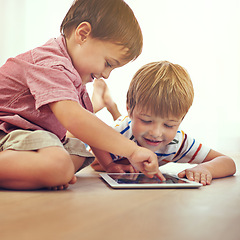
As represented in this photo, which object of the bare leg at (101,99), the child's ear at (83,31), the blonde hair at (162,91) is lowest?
the bare leg at (101,99)

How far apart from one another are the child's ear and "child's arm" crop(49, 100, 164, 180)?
0.24 m

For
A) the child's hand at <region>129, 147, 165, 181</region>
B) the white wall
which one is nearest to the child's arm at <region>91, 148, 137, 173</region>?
the child's hand at <region>129, 147, 165, 181</region>

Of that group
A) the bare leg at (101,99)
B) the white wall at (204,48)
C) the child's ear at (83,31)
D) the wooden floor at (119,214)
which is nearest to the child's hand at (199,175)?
the wooden floor at (119,214)

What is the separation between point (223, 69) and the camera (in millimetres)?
2363

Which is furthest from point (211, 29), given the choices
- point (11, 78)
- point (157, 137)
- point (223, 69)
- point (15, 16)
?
point (11, 78)

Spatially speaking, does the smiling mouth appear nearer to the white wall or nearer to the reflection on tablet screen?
the reflection on tablet screen

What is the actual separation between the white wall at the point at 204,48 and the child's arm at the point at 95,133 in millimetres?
1638

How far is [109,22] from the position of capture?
917 mm

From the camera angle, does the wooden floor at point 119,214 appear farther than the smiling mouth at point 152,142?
No

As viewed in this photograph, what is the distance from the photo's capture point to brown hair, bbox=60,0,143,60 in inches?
35.9

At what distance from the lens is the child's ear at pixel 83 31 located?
91 centimetres

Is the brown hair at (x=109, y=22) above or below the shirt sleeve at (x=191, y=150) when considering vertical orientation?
above

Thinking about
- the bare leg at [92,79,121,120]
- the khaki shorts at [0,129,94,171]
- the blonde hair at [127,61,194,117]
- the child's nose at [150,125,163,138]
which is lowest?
the bare leg at [92,79,121,120]

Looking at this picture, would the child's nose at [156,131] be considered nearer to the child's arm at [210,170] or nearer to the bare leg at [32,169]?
the child's arm at [210,170]
